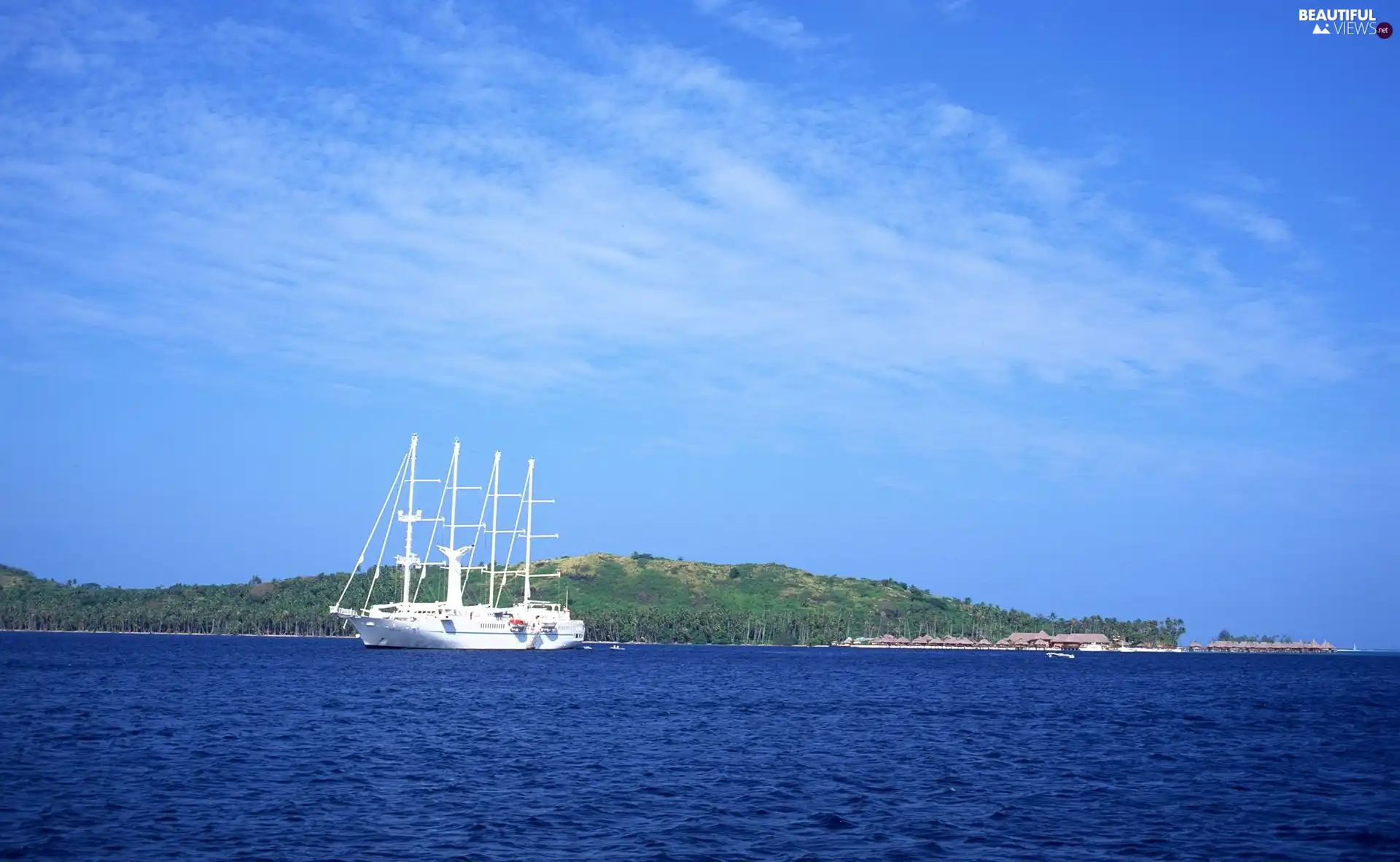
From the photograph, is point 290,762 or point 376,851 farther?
point 290,762

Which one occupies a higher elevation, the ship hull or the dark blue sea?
the ship hull

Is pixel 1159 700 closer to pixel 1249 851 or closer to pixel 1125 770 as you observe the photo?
pixel 1125 770

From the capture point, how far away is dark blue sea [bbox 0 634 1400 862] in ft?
81.9

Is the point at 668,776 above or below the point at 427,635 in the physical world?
below

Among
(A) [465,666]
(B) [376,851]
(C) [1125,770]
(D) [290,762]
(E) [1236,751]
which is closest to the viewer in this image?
(B) [376,851]

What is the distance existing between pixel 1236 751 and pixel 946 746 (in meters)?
11.1

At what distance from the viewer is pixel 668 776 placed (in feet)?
116

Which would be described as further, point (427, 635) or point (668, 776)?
point (427, 635)

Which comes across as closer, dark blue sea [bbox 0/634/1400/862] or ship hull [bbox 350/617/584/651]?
dark blue sea [bbox 0/634/1400/862]

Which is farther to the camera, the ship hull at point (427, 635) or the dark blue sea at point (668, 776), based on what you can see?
the ship hull at point (427, 635)

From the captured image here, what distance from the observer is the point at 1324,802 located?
3222 centimetres

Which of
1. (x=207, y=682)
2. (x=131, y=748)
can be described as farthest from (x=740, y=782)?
(x=207, y=682)

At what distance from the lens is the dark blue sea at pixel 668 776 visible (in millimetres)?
24969

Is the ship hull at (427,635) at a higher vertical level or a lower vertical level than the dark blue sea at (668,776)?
higher
